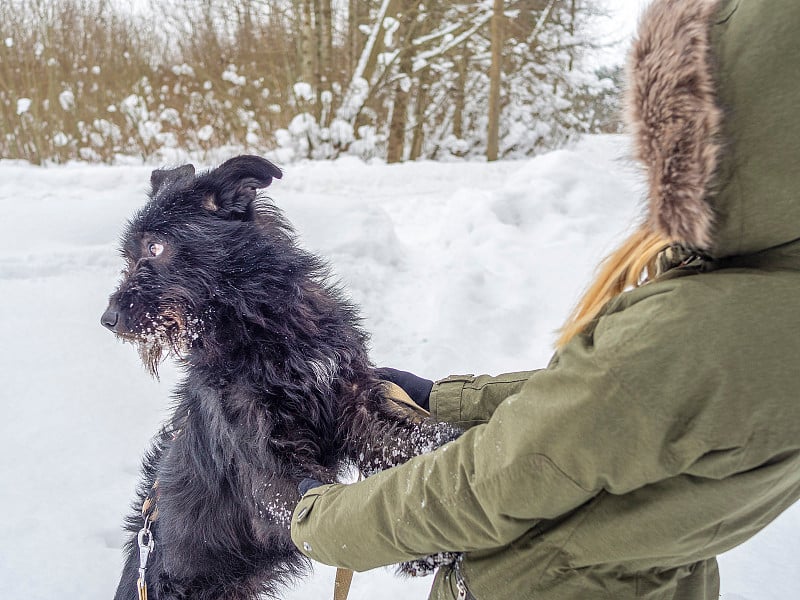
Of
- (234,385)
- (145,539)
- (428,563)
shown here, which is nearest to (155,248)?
(234,385)

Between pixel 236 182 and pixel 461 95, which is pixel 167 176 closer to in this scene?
pixel 236 182

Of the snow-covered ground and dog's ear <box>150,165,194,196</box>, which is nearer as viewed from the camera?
dog's ear <box>150,165,194,196</box>

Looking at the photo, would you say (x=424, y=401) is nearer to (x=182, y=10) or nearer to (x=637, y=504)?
(x=637, y=504)

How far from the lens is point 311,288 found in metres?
2.43

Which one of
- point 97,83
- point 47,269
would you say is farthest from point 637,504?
point 97,83

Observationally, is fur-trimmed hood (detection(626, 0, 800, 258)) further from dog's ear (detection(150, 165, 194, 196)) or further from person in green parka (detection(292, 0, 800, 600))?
dog's ear (detection(150, 165, 194, 196))

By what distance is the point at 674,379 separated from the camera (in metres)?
0.99

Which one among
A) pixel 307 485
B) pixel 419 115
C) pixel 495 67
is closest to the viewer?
pixel 307 485

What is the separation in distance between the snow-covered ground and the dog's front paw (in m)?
0.99

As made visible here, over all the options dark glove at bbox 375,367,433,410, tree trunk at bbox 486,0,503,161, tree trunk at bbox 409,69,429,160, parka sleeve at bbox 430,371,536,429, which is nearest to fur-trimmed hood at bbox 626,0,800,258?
parka sleeve at bbox 430,371,536,429

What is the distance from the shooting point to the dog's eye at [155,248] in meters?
2.38

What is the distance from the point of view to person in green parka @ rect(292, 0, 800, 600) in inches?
38.3

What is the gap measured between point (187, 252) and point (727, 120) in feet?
6.37

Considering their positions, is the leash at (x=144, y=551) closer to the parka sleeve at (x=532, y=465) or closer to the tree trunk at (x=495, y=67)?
the parka sleeve at (x=532, y=465)
